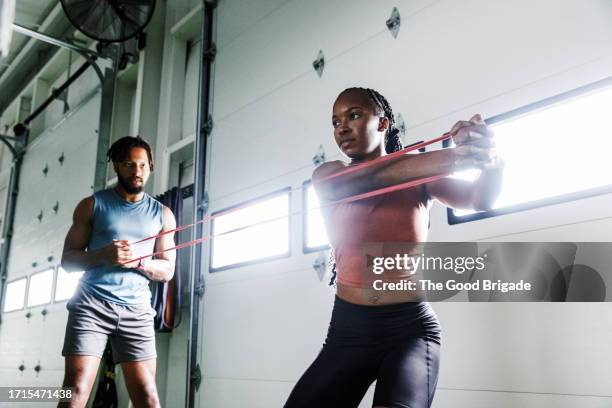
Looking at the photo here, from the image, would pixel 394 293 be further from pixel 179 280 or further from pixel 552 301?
pixel 179 280

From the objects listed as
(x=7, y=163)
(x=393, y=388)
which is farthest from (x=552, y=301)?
(x=7, y=163)

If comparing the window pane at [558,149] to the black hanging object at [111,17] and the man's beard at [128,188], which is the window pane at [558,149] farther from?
the black hanging object at [111,17]

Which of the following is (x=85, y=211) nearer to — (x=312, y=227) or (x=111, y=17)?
(x=312, y=227)

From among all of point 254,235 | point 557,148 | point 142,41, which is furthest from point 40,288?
point 557,148

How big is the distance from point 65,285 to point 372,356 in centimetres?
474

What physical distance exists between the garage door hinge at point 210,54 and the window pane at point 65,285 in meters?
2.49

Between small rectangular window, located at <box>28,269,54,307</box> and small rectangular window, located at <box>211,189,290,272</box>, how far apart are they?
3001mm

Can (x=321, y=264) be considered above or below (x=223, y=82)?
below

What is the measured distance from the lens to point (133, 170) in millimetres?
2211

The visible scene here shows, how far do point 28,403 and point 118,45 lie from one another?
12.1 feet

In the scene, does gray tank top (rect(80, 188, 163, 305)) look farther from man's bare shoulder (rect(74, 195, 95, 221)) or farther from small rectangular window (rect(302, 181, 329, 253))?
small rectangular window (rect(302, 181, 329, 253))

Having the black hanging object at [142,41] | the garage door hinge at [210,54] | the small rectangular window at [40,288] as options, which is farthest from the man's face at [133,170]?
the small rectangular window at [40,288]

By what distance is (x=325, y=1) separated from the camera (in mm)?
3037

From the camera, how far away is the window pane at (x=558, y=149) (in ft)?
5.89
